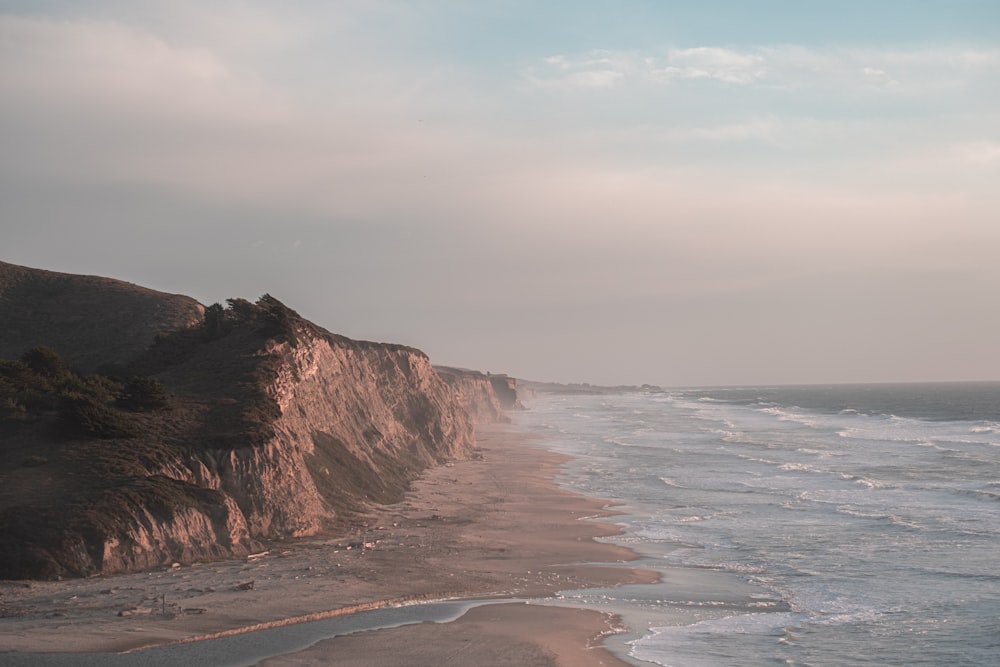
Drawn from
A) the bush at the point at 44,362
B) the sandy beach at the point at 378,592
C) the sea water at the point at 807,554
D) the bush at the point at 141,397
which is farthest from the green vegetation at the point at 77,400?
the sea water at the point at 807,554

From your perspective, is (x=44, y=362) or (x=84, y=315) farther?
(x=84, y=315)

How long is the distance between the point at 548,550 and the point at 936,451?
139ft

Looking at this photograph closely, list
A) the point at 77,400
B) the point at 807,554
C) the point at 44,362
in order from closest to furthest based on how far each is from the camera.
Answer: the point at 77,400, the point at 807,554, the point at 44,362

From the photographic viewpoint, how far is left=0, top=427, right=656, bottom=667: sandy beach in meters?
14.8

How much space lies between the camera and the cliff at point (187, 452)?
20.0 meters

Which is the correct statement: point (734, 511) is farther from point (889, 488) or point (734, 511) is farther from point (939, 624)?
point (939, 624)

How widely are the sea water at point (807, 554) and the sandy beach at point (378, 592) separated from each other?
62.5 inches

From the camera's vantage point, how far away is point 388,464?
39.2m

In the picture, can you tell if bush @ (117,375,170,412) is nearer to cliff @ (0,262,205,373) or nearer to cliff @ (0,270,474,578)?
cliff @ (0,270,474,578)

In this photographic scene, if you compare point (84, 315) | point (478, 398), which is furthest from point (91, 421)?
point (478, 398)

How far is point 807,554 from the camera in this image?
24.8 meters

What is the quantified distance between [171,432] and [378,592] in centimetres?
920

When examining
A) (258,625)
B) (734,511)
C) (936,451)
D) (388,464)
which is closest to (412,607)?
(258,625)

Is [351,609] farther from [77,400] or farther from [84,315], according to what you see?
[84,315]
